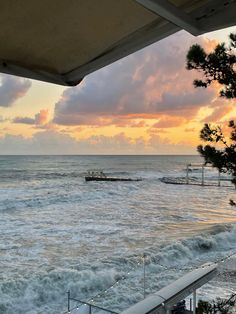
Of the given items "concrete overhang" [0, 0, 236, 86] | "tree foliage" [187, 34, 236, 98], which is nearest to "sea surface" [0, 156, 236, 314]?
"tree foliage" [187, 34, 236, 98]

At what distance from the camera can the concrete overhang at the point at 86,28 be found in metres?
1.61

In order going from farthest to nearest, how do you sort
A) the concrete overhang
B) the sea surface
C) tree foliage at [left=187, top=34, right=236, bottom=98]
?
the sea surface < tree foliage at [left=187, top=34, right=236, bottom=98] < the concrete overhang

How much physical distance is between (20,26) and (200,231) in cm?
1477

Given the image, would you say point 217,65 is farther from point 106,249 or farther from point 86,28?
point 106,249

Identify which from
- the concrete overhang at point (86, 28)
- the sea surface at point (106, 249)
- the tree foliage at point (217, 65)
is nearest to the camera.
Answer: the concrete overhang at point (86, 28)

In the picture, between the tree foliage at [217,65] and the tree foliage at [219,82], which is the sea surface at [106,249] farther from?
the tree foliage at [217,65]

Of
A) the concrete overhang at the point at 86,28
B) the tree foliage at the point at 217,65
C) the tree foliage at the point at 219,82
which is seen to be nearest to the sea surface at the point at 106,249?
the tree foliage at the point at 219,82

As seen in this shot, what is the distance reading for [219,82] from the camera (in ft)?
15.5

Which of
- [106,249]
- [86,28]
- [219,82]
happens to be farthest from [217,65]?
[106,249]

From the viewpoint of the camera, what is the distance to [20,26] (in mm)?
1706

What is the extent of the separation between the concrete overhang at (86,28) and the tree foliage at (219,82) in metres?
2.65

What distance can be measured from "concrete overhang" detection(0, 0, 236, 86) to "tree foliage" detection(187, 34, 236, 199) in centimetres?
265

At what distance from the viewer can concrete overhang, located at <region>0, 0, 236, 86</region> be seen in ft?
5.30

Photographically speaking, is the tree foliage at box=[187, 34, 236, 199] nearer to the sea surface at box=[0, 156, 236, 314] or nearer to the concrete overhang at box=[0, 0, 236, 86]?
the sea surface at box=[0, 156, 236, 314]
